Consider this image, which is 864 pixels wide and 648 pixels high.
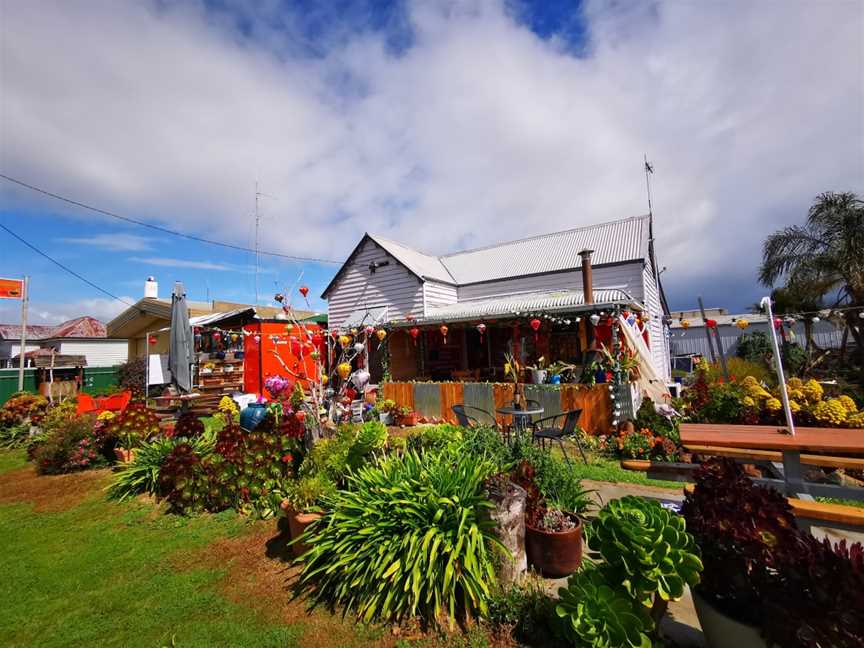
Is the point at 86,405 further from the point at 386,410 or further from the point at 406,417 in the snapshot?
the point at 406,417

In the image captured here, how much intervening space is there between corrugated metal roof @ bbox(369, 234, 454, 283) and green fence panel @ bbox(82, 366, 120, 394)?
14674mm

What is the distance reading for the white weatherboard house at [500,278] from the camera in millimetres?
13445

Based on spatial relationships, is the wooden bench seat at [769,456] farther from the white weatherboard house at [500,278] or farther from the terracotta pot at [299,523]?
the white weatherboard house at [500,278]

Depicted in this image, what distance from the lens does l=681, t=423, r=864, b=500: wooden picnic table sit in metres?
3.29

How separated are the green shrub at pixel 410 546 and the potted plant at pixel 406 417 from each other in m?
6.46

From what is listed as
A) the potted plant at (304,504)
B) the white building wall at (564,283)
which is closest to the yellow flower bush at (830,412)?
the potted plant at (304,504)

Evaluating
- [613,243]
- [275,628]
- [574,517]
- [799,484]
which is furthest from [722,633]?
[613,243]

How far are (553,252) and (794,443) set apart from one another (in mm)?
13427

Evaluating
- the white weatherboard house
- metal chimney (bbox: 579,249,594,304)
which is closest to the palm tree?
the white weatherboard house

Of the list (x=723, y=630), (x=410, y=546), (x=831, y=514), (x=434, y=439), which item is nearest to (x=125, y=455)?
(x=434, y=439)

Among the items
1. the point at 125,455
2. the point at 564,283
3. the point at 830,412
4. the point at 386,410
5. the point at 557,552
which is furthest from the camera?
the point at 564,283

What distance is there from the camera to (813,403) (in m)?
5.54

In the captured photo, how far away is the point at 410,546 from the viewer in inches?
115

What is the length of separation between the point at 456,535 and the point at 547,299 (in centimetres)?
1026
